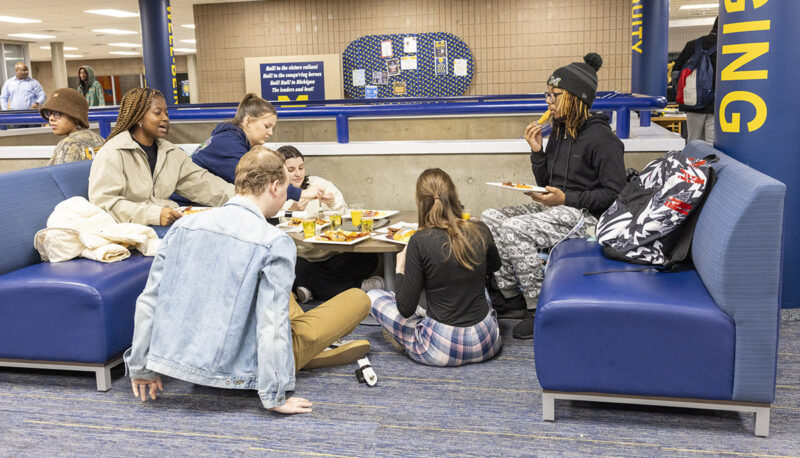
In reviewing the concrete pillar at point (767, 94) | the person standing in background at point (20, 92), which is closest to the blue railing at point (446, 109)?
the concrete pillar at point (767, 94)

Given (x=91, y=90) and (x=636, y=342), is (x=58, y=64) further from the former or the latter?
(x=636, y=342)

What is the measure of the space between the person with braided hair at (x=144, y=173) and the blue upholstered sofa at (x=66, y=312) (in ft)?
1.85

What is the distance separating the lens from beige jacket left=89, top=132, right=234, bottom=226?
3758 millimetres

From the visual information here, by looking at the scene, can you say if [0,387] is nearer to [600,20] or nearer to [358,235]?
[358,235]

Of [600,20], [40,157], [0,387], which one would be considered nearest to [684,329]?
[0,387]

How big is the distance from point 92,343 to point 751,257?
2.63 meters

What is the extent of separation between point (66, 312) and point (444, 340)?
1652 millimetres

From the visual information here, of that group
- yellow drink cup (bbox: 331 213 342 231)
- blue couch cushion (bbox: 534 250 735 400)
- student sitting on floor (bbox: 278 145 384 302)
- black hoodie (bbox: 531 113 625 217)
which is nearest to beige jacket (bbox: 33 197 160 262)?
yellow drink cup (bbox: 331 213 342 231)

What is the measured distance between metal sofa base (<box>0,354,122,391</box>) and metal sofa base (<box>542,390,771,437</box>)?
1.88m

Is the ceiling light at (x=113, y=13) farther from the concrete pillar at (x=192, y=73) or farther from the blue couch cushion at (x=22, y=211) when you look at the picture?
the blue couch cushion at (x=22, y=211)

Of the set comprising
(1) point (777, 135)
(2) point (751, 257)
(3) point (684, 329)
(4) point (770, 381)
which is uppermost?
(1) point (777, 135)

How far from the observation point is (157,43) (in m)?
9.46

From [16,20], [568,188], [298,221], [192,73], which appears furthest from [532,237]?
[192,73]

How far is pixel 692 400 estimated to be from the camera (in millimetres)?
2479
